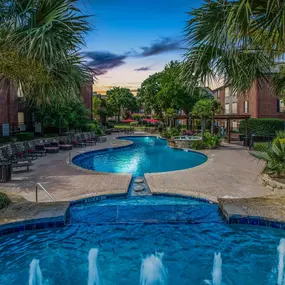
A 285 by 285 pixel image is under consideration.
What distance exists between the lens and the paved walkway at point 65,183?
27.4 feet

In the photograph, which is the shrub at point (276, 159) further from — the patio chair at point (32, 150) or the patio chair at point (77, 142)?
the patio chair at point (77, 142)

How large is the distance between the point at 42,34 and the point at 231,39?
148 inches

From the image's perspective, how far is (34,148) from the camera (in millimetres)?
17922

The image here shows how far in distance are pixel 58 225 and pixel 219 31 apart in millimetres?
5717

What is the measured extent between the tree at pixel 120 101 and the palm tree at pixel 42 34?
5184cm

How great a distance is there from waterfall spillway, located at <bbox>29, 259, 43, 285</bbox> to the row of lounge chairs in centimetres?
754

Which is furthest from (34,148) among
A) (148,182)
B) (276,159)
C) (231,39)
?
(231,39)

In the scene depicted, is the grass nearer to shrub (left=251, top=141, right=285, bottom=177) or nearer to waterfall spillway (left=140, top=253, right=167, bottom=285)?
waterfall spillway (left=140, top=253, right=167, bottom=285)

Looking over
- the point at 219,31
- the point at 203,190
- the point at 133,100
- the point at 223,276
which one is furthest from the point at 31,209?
the point at 133,100

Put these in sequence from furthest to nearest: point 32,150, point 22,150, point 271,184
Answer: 1. point 32,150
2. point 22,150
3. point 271,184

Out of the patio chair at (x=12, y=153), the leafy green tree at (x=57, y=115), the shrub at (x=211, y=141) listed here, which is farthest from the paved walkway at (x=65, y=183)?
the shrub at (x=211, y=141)

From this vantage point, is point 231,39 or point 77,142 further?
point 77,142

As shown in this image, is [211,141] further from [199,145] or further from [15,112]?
[15,112]

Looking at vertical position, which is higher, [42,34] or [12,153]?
[42,34]
